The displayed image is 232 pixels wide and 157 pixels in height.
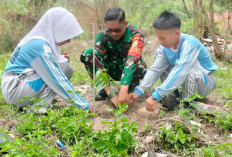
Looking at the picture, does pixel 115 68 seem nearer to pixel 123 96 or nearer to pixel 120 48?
pixel 120 48

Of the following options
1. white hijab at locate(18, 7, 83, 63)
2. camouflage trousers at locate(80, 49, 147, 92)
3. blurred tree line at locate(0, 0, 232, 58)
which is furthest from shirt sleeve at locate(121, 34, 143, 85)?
blurred tree line at locate(0, 0, 232, 58)

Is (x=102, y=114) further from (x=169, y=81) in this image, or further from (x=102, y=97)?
(x=169, y=81)

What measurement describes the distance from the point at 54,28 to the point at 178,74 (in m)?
1.38

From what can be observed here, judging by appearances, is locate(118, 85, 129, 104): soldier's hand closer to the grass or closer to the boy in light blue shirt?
the boy in light blue shirt

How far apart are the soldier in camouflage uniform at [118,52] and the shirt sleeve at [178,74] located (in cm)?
44

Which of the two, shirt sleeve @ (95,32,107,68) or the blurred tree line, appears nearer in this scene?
shirt sleeve @ (95,32,107,68)

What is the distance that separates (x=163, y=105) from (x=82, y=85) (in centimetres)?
159

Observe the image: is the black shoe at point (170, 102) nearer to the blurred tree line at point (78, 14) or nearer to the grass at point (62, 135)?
the grass at point (62, 135)

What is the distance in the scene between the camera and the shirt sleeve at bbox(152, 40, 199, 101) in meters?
2.55

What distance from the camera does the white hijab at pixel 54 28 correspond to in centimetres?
280

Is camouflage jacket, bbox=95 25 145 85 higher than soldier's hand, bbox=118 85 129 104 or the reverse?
higher

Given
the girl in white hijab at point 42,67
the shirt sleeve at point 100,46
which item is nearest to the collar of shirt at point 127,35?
the shirt sleeve at point 100,46

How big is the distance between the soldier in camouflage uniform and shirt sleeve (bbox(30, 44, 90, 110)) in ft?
1.53

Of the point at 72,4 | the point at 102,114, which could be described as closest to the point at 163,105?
the point at 102,114
